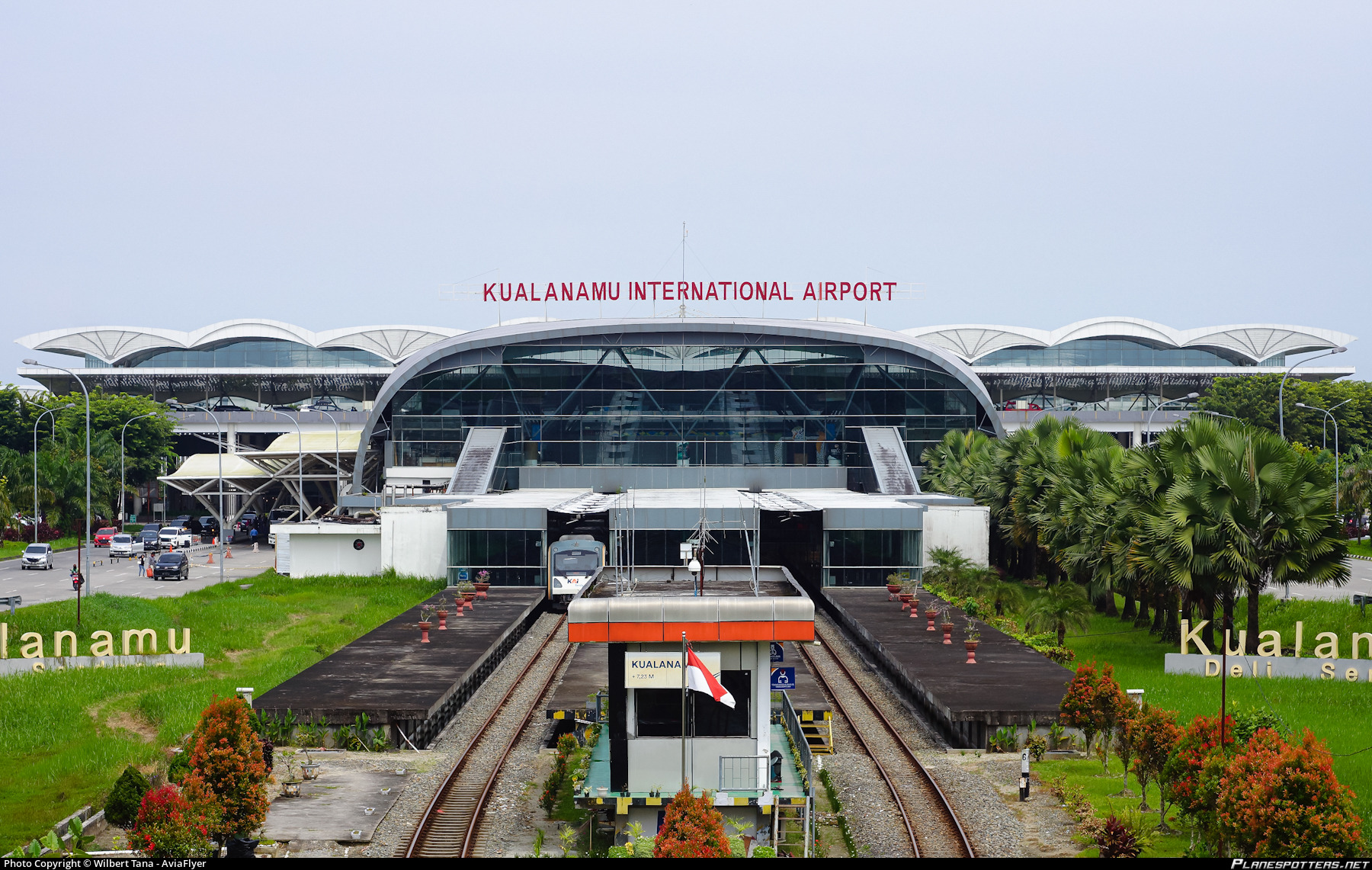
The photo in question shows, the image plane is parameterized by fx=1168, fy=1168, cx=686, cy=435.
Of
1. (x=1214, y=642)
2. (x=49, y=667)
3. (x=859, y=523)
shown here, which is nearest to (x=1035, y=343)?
(x=859, y=523)

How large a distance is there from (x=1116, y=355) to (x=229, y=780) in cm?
13015

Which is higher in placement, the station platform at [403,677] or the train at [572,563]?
the train at [572,563]

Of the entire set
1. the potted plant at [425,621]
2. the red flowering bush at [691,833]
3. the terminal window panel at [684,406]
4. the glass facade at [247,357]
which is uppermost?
the glass facade at [247,357]

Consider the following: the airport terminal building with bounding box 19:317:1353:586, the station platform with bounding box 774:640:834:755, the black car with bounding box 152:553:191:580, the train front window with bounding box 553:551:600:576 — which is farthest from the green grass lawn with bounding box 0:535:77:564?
the station platform with bounding box 774:640:834:755

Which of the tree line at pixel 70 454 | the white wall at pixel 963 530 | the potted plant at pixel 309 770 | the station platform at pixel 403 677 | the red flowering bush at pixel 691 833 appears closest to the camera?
the red flowering bush at pixel 691 833

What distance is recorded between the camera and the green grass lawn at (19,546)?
7644 cm

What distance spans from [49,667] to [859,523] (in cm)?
3374

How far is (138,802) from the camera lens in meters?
21.0

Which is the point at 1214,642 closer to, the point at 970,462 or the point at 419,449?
the point at 970,462

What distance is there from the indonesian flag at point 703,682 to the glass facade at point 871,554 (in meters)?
35.7

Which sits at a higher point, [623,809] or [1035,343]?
[1035,343]

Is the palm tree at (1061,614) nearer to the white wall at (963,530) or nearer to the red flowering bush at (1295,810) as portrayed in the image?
the white wall at (963,530)

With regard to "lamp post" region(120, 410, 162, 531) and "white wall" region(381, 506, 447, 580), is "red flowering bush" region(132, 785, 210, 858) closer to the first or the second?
"white wall" region(381, 506, 447, 580)

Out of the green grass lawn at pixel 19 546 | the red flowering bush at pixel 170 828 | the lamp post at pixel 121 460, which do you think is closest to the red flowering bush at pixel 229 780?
the red flowering bush at pixel 170 828
